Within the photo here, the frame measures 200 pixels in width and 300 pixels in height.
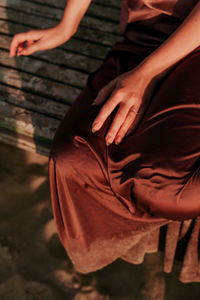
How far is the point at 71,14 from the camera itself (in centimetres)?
157

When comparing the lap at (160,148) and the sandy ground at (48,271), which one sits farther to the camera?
the sandy ground at (48,271)

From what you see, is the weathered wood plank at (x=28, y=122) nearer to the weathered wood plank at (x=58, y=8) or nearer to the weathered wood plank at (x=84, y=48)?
the weathered wood plank at (x=84, y=48)

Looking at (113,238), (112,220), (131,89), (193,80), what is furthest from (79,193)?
(193,80)

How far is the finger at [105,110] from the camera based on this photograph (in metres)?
1.19

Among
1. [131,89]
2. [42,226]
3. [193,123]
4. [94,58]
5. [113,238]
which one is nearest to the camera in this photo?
[193,123]

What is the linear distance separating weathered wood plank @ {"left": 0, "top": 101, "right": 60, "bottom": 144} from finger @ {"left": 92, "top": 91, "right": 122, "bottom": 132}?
0.69 meters

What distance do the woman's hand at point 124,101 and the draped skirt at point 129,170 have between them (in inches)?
1.1

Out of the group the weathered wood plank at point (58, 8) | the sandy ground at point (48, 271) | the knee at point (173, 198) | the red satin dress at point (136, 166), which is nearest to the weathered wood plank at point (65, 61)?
the weathered wood plank at point (58, 8)

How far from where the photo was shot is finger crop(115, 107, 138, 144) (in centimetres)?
116

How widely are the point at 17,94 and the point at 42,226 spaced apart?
845 millimetres

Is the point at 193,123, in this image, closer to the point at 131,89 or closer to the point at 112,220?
the point at 131,89

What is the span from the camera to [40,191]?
1989 millimetres

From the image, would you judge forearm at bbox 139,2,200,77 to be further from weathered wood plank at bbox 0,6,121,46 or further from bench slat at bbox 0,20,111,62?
weathered wood plank at bbox 0,6,121,46

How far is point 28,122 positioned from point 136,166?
101 centimetres
